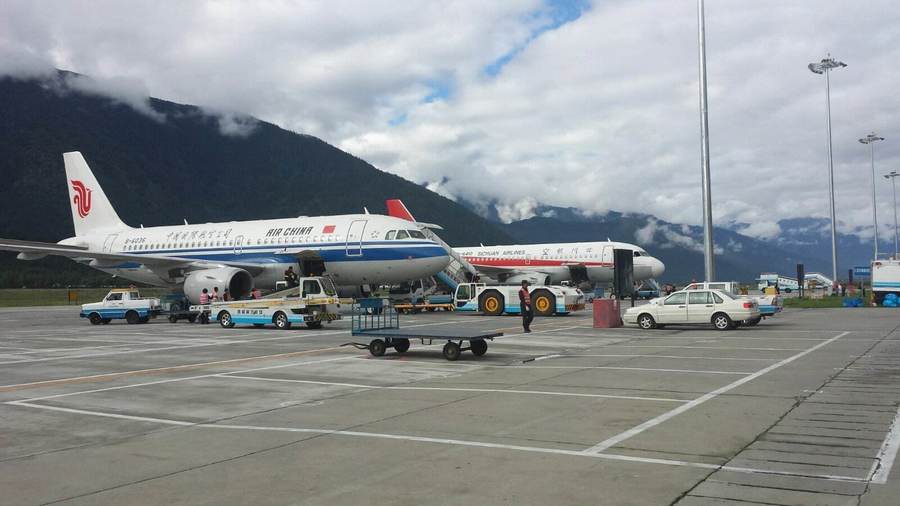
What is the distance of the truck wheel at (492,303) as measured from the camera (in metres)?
32.8

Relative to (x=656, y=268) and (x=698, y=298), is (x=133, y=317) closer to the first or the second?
(x=698, y=298)

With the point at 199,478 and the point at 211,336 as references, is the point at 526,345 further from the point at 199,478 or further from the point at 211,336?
the point at 199,478

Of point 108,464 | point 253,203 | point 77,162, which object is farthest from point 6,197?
point 108,464

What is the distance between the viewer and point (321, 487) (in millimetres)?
6207

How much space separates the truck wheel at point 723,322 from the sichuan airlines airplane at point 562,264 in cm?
2434

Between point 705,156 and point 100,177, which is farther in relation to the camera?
point 100,177

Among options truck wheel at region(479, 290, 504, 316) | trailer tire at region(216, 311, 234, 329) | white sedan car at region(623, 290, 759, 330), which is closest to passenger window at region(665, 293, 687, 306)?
white sedan car at region(623, 290, 759, 330)

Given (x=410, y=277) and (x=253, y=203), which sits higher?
(x=253, y=203)

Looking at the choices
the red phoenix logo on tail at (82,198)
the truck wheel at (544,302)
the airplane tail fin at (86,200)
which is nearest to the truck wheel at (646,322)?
the truck wheel at (544,302)

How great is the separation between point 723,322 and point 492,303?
1129 centimetres

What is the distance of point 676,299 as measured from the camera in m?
25.4

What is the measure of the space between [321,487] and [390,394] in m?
5.22

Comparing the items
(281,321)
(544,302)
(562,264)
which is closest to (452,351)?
(281,321)

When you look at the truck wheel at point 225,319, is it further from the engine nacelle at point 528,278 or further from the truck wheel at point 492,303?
the engine nacelle at point 528,278
